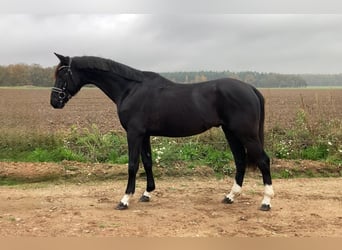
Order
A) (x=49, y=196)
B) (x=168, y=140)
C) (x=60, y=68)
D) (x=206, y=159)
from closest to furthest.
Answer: (x=60, y=68) → (x=49, y=196) → (x=206, y=159) → (x=168, y=140)

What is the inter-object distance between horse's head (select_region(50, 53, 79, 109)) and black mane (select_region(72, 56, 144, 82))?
0.49 ft

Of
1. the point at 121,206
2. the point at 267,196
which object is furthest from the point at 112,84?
the point at 267,196

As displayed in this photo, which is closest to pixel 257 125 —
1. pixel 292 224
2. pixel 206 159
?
pixel 292 224

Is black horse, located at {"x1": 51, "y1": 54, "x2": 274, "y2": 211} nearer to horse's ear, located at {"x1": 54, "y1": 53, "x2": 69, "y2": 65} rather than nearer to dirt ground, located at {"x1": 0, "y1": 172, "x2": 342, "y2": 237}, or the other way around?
horse's ear, located at {"x1": 54, "y1": 53, "x2": 69, "y2": 65}

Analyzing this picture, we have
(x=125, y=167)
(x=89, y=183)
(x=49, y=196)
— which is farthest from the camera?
(x=125, y=167)

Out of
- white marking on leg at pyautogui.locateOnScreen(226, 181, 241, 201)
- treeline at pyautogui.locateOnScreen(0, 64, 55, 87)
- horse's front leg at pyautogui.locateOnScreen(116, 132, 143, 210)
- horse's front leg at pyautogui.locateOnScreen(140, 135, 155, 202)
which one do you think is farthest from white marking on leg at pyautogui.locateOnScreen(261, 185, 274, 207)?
treeline at pyautogui.locateOnScreen(0, 64, 55, 87)

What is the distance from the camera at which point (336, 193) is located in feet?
20.2

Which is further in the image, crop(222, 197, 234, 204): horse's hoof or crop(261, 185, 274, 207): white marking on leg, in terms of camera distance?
crop(222, 197, 234, 204): horse's hoof

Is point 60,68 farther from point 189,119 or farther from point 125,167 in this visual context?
point 125,167

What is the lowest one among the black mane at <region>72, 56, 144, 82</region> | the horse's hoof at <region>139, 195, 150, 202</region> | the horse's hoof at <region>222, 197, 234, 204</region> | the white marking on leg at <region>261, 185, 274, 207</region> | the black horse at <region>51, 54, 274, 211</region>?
the horse's hoof at <region>139, 195, 150, 202</region>

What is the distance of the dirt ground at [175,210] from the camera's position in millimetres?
4262

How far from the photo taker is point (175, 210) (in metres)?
5.19

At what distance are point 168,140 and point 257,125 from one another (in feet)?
12.6

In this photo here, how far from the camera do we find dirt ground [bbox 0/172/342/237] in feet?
14.0
